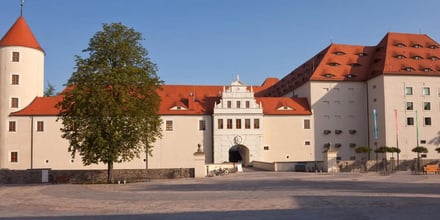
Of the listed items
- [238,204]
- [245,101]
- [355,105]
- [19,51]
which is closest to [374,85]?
[355,105]

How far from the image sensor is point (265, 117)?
59.3 metres

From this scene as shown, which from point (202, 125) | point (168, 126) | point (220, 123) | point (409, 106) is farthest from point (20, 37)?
point (409, 106)

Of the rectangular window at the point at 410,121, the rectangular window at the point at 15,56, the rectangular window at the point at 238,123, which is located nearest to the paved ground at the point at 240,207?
the rectangular window at the point at 238,123

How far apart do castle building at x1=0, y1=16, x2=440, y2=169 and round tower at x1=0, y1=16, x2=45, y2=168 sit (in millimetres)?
115

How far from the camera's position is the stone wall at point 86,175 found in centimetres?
3709

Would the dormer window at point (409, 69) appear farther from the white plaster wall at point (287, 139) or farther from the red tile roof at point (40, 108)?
the red tile roof at point (40, 108)

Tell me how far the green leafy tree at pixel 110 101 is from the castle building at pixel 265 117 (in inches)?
909

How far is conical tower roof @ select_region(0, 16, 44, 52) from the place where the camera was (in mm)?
57531

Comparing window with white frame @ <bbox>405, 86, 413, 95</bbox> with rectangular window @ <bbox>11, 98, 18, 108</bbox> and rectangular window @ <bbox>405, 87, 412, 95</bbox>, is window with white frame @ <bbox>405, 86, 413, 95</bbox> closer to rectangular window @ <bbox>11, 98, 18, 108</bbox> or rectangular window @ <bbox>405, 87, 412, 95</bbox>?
rectangular window @ <bbox>405, 87, 412, 95</bbox>

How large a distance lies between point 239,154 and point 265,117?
23.3 feet

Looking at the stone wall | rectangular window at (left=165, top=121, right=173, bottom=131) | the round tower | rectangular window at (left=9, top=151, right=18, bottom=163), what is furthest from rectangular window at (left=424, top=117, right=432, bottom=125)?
rectangular window at (left=9, top=151, right=18, bottom=163)

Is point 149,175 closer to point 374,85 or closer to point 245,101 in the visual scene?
point 245,101

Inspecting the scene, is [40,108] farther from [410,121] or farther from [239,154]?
[410,121]

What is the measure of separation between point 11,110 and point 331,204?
50.2 m
